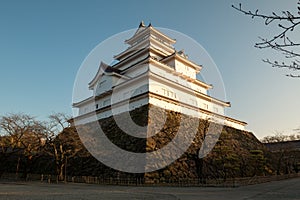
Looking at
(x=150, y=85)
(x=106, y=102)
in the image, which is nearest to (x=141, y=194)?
(x=150, y=85)

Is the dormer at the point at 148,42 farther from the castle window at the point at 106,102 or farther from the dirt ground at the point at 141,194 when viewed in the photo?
the dirt ground at the point at 141,194

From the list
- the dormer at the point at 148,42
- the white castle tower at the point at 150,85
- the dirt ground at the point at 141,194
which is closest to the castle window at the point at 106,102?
the white castle tower at the point at 150,85

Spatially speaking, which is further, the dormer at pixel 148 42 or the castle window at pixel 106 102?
the dormer at pixel 148 42

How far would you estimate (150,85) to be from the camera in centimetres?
2312

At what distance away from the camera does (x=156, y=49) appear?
1156 inches

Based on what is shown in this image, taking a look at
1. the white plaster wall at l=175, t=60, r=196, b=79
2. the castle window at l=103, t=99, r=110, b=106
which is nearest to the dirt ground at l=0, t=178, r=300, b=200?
the castle window at l=103, t=99, r=110, b=106

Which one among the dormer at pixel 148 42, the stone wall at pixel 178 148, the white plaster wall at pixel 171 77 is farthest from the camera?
the dormer at pixel 148 42

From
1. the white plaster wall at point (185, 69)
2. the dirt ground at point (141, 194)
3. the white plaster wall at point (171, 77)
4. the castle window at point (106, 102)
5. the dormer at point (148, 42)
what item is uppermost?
the dormer at point (148, 42)

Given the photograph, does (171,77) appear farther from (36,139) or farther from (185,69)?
(36,139)

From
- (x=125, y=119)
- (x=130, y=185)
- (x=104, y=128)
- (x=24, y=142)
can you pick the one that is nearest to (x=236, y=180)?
(x=130, y=185)

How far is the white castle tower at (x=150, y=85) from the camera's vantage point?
2342cm

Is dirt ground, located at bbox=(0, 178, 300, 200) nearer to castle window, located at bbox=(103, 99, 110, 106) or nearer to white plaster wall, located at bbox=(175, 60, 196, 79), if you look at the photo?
castle window, located at bbox=(103, 99, 110, 106)

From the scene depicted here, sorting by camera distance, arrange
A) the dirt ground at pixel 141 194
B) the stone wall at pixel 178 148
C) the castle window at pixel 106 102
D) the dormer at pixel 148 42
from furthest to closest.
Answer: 1. the dormer at pixel 148 42
2. the castle window at pixel 106 102
3. the stone wall at pixel 178 148
4. the dirt ground at pixel 141 194

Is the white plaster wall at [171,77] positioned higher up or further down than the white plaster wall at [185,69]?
further down
